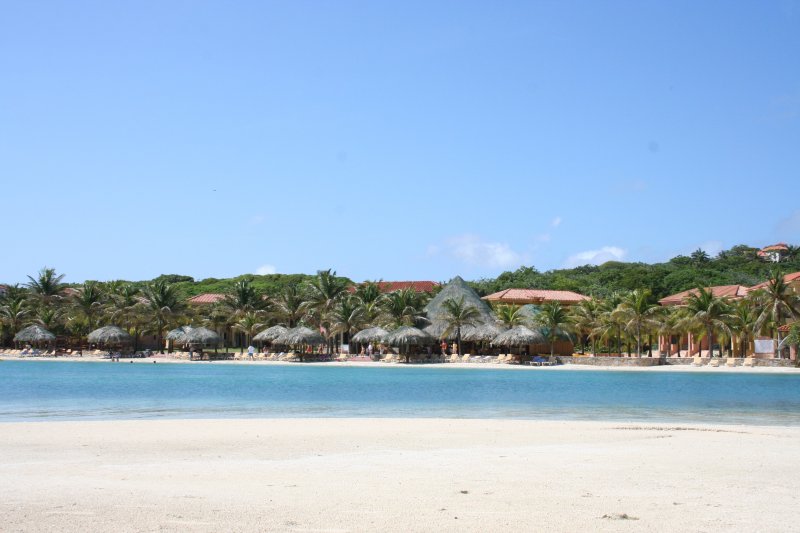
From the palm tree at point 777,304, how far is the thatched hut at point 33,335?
145ft

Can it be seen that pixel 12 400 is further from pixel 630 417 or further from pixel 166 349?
pixel 166 349

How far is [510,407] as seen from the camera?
20.4m

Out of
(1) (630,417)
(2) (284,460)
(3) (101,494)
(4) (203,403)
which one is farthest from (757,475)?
(4) (203,403)

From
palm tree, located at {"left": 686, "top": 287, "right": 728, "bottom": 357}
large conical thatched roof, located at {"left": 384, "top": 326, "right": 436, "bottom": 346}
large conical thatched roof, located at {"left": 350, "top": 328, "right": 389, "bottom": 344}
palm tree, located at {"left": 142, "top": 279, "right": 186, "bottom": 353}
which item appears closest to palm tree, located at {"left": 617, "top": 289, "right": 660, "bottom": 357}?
palm tree, located at {"left": 686, "top": 287, "right": 728, "bottom": 357}

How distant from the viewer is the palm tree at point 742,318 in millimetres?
43500

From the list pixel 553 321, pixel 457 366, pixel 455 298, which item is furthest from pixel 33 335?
pixel 553 321

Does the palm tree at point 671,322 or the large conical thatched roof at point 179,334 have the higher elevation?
Result: the palm tree at point 671,322

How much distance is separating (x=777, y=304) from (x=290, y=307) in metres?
30.2

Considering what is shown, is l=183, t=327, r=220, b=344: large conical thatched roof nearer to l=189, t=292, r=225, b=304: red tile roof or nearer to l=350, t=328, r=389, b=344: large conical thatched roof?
l=350, t=328, r=389, b=344: large conical thatched roof

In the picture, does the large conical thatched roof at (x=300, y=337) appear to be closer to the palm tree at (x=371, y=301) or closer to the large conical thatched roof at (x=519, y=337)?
the palm tree at (x=371, y=301)

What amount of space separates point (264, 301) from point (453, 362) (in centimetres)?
1628

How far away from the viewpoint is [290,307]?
54750 mm

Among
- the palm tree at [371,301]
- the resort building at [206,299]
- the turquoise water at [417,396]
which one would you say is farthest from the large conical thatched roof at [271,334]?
the resort building at [206,299]

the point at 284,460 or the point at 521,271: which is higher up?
the point at 521,271
